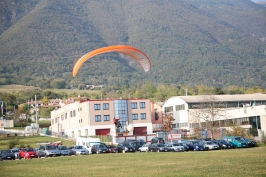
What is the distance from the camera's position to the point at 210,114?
73500mm

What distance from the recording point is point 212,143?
46.1 m

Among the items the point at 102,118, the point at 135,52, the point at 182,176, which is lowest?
Answer: the point at 182,176

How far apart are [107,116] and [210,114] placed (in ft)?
59.1

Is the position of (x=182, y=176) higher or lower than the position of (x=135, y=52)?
lower

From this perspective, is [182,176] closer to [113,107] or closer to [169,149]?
[169,149]

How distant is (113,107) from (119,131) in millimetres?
4186

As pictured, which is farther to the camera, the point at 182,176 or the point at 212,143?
the point at 212,143

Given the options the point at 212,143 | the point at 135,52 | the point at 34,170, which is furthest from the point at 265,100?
the point at 34,170

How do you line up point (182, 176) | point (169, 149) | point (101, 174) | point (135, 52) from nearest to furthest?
point (182, 176) < point (101, 174) < point (169, 149) < point (135, 52)

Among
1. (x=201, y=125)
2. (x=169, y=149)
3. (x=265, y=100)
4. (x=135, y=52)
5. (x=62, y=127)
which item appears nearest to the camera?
(x=169, y=149)

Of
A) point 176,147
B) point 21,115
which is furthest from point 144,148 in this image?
point 21,115

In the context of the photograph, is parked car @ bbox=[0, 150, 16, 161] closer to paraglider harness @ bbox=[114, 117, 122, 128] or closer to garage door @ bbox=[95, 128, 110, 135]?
garage door @ bbox=[95, 128, 110, 135]

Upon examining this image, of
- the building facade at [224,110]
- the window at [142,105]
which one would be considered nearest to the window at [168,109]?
the building facade at [224,110]

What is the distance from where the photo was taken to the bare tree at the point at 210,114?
6994 centimetres
